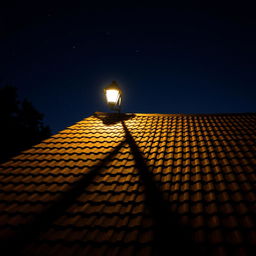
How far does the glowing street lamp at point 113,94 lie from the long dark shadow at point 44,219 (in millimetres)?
2005

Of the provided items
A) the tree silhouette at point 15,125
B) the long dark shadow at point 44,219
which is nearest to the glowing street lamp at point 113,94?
the long dark shadow at point 44,219

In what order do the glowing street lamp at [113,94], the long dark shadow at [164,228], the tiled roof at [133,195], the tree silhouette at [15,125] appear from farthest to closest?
the tree silhouette at [15,125] < the glowing street lamp at [113,94] < the tiled roof at [133,195] < the long dark shadow at [164,228]

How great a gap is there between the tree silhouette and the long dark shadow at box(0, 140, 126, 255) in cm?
1487

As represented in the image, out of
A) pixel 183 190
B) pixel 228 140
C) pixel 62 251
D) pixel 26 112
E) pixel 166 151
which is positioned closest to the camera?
pixel 62 251

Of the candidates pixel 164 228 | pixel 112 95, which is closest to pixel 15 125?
pixel 112 95

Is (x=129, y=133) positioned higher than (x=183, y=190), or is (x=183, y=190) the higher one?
(x=129, y=133)

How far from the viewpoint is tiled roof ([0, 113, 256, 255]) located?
69.1 inches

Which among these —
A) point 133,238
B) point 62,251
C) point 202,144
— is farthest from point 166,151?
point 62,251

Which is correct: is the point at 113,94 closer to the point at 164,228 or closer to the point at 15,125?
the point at 164,228

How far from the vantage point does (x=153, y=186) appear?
252 centimetres

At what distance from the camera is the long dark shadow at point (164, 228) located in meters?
1.61

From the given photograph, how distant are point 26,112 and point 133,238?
20743 millimetres

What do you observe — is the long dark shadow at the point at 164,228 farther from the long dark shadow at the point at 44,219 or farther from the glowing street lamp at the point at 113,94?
the glowing street lamp at the point at 113,94

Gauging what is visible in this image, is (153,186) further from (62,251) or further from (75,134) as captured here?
(75,134)
